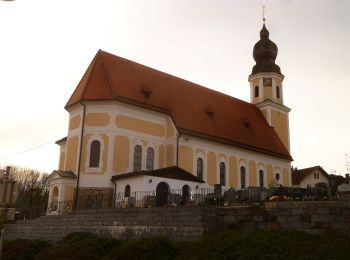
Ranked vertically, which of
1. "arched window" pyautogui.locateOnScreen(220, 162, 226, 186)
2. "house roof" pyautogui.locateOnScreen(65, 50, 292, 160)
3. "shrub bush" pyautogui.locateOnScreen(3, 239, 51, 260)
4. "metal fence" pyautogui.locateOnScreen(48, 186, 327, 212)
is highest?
"house roof" pyautogui.locateOnScreen(65, 50, 292, 160)

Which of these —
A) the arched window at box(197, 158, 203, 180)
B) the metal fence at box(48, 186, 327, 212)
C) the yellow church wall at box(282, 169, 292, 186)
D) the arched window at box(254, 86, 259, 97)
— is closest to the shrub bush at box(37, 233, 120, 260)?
the metal fence at box(48, 186, 327, 212)

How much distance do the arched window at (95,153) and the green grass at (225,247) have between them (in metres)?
11.7

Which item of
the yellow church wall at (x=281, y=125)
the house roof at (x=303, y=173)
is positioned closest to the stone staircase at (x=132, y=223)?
the yellow church wall at (x=281, y=125)

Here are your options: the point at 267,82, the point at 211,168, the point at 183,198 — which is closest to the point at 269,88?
the point at 267,82

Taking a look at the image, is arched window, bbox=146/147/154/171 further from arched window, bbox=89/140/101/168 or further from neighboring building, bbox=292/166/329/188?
neighboring building, bbox=292/166/329/188

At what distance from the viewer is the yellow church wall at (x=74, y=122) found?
106 feet

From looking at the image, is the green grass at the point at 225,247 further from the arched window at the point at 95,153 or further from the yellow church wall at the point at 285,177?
the yellow church wall at the point at 285,177

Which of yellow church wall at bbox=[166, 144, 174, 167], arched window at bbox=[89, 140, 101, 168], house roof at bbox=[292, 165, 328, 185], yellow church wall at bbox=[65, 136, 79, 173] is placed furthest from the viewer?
house roof at bbox=[292, 165, 328, 185]

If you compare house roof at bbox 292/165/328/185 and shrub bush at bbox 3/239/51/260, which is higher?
house roof at bbox 292/165/328/185

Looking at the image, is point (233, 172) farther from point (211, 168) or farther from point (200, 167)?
point (200, 167)

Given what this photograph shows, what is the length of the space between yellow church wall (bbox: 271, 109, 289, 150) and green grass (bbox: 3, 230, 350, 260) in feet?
104

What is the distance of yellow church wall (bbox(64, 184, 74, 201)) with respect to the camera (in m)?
29.7

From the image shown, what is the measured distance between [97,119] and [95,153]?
8.35 feet

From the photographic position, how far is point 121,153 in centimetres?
3094
